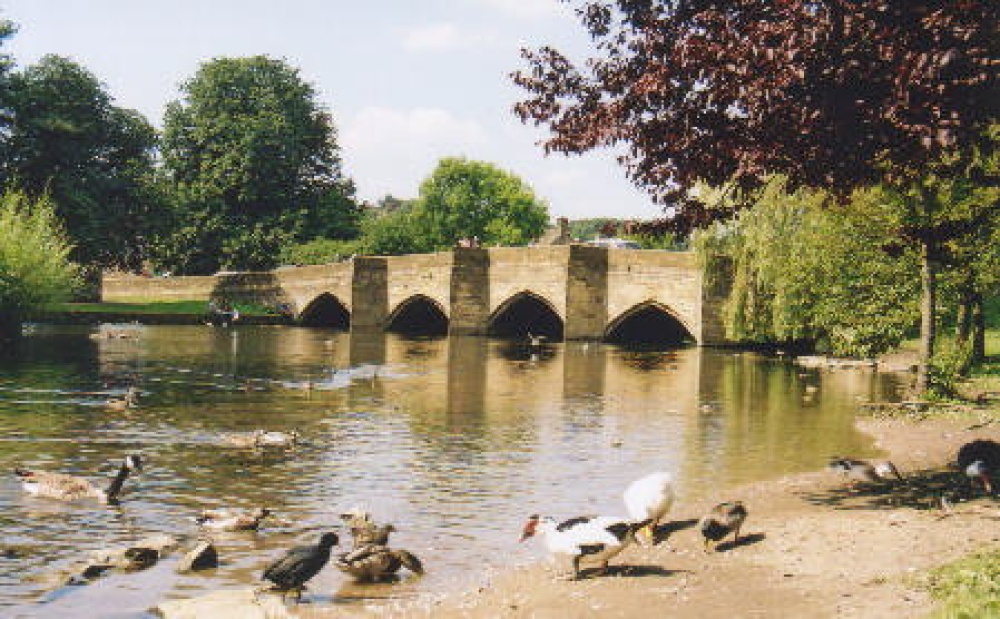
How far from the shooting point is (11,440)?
63.4ft

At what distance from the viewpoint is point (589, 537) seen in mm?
10281

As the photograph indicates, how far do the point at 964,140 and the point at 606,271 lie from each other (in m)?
42.4

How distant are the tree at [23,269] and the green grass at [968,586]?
123 ft

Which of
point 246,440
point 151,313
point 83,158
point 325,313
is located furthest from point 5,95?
point 246,440

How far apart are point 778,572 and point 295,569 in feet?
15.8

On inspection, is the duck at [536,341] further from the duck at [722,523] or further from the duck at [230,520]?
the duck at [722,523]

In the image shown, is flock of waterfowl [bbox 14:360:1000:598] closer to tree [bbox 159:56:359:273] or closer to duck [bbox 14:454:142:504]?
duck [bbox 14:454:142:504]

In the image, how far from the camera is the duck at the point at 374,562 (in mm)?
11258

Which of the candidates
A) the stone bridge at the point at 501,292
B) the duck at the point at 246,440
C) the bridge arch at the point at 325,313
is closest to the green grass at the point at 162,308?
the stone bridge at the point at 501,292

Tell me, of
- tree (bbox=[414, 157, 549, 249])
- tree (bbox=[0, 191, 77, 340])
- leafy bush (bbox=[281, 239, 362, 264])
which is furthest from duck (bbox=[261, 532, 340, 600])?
tree (bbox=[414, 157, 549, 249])

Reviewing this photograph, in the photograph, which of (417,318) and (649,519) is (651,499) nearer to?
(649,519)

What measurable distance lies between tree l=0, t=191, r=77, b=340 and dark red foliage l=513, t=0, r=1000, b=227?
3205cm

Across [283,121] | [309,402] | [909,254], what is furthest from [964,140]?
[283,121]

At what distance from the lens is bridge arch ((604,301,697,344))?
2130 inches
